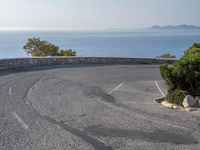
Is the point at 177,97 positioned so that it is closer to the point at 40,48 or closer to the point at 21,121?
the point at 21,121

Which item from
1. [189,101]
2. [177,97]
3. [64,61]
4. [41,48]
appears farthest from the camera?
[41,48]

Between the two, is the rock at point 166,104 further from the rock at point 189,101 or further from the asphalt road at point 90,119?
the rock at point 189,101

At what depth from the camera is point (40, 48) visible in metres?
51.6

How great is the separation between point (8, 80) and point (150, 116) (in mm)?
11018

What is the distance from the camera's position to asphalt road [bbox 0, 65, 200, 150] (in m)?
8.19

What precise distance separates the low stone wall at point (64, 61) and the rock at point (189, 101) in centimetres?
1632

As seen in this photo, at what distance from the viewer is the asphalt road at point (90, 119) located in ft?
26.9

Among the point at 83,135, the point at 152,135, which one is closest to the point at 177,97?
Answer: the point at 152,135

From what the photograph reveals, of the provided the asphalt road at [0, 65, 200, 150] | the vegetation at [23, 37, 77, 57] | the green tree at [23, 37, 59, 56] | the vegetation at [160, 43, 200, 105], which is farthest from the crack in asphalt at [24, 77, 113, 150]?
the green tree at [23, 37, 59, 56]

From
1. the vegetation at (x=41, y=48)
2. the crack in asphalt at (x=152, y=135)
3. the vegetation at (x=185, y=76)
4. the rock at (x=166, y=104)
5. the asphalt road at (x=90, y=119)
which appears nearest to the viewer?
the asphalt road at (x=90, y=119)

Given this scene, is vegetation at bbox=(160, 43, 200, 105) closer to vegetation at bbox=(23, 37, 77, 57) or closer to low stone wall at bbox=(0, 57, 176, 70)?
low stone wall at bbox=(0, 57, 176, 70)

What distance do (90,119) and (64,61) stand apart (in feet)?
62.0

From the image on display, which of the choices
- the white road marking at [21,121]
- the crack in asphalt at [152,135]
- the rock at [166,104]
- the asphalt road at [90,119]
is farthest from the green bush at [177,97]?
the white road marking at [21,121]

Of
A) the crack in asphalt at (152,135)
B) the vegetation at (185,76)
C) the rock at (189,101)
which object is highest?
the vegetation at (185,76)
